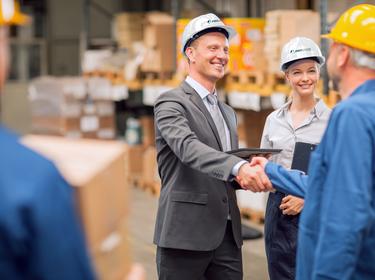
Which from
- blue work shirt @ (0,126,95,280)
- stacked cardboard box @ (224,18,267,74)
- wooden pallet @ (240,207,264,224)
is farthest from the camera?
wooden pallet @ (240,207,264,224)

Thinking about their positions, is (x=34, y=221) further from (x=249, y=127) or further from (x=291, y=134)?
(x=249, y=127)

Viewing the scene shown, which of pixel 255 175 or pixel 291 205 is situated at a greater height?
pixel 255 175

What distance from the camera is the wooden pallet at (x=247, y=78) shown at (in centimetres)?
717

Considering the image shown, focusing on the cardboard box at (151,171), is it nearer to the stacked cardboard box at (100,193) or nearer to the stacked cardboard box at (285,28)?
the stacked cardboard box at (285,28)

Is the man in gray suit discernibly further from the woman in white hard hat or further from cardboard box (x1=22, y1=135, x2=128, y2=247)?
cardboard box (x1=22, y1=135, x2=128, y2=247)

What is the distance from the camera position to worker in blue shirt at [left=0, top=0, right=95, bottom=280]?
146 cm

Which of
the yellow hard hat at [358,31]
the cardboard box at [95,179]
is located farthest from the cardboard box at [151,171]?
the cardboard box at [95,179]

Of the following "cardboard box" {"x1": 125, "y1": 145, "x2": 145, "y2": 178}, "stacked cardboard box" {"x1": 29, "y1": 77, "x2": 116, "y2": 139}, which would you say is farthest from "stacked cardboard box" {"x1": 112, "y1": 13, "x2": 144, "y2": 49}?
"cardboard box" {"x1": 125, "y1": 145, "x2": 145, "y2": 178}

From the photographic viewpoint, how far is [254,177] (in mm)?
3344

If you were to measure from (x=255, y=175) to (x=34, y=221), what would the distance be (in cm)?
197

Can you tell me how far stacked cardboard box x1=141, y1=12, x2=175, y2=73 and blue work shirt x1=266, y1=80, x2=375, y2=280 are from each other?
21.4ft

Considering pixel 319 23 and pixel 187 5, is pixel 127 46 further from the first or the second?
pixel 319 23

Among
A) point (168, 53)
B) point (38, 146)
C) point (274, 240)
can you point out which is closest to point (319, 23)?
point (168, 53)

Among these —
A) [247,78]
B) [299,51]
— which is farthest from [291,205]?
[247,78]
